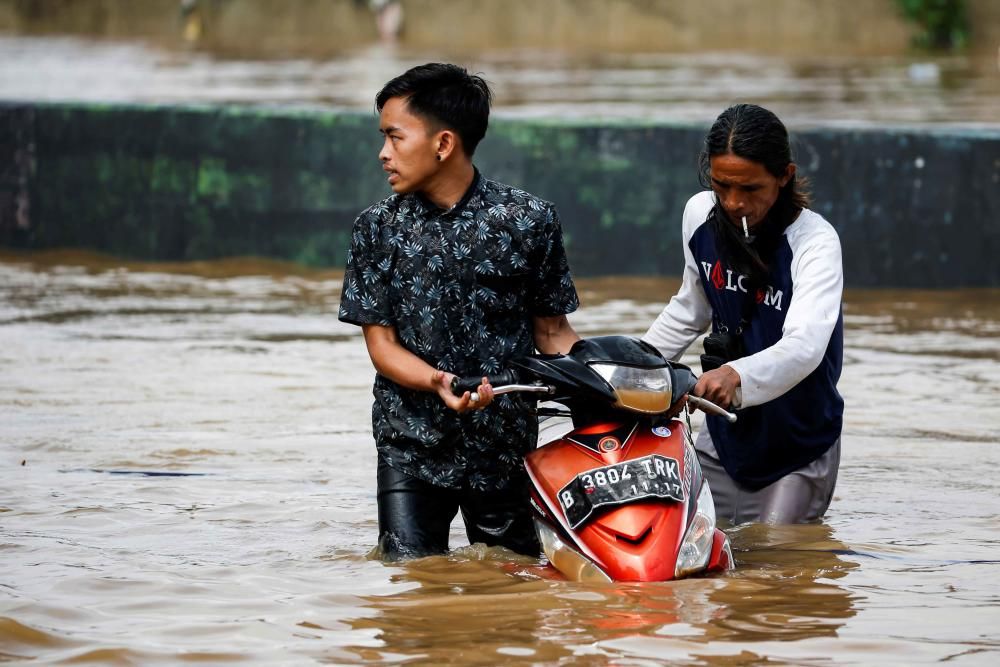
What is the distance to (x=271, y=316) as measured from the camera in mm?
10781

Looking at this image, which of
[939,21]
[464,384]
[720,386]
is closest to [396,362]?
[464,384]

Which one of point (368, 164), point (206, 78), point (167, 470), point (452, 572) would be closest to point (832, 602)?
point (452, 572)

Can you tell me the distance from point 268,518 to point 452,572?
1321 millimetres

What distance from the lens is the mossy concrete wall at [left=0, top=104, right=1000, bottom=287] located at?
450 inches

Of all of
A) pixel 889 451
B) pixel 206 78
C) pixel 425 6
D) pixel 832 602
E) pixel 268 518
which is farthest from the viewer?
pixel 425 6

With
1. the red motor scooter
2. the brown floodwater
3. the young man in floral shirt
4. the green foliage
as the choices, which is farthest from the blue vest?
the green foliage

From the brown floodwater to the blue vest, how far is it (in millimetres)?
270

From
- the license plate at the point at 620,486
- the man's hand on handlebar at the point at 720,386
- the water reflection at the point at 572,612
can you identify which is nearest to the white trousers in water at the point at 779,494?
the water reflection at the point at 572,612

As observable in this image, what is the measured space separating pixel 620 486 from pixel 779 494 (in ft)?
3.70

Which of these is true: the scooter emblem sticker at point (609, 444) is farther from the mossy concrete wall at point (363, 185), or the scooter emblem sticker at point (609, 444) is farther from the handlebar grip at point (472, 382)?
the mossy concrete wall at point (363, 185)

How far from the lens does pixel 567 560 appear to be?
14.4ft

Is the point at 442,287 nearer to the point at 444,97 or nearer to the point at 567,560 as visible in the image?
the point at 444,97

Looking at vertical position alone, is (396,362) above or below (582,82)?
below

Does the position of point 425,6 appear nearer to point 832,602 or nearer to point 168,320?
point 168,320
